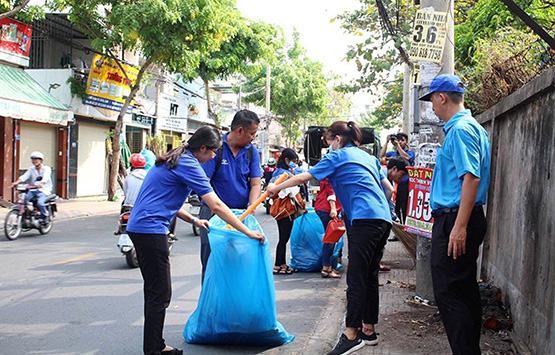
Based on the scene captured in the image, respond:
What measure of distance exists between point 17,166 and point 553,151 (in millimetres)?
16972

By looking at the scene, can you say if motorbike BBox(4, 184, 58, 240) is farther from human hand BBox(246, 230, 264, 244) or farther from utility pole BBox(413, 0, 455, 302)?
utility pole BBox(413, 0, 455, 302)


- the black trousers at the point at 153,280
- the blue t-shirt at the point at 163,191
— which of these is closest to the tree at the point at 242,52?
the blue t-shirt at the point at 163,191

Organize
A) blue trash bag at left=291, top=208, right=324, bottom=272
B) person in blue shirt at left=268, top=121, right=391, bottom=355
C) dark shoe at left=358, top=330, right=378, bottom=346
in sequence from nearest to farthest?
person in blue shirt at left=268, top=121, right=391, bottom=355 → dark shoe at left=358, top=330, right=378, bottom=346 → blue trash bag at left=291, top=208, right=324, bottom=272

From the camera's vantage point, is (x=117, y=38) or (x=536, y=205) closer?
(x=536, y=205)

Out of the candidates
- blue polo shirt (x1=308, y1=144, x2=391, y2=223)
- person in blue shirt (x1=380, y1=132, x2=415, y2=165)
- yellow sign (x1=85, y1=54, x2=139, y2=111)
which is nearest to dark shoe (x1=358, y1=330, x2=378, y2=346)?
blue polo shirt (x1=308, y1=144, x2=391, y2=223)

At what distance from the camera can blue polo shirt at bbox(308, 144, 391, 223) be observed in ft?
15.0

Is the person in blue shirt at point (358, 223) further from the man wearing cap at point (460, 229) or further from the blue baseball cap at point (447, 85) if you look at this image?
the blue baseball cap at point (447, 85)

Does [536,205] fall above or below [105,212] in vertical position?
above

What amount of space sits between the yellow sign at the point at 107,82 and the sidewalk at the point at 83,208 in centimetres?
360

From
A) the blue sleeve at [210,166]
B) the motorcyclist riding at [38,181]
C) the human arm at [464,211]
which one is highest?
the blue sleeve at [210,166]

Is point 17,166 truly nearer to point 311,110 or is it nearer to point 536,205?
point 536,205

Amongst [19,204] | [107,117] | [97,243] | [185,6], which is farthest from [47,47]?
→ [97,243]

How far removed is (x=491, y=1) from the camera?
8.78 metres

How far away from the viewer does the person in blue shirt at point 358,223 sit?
14.7ft
